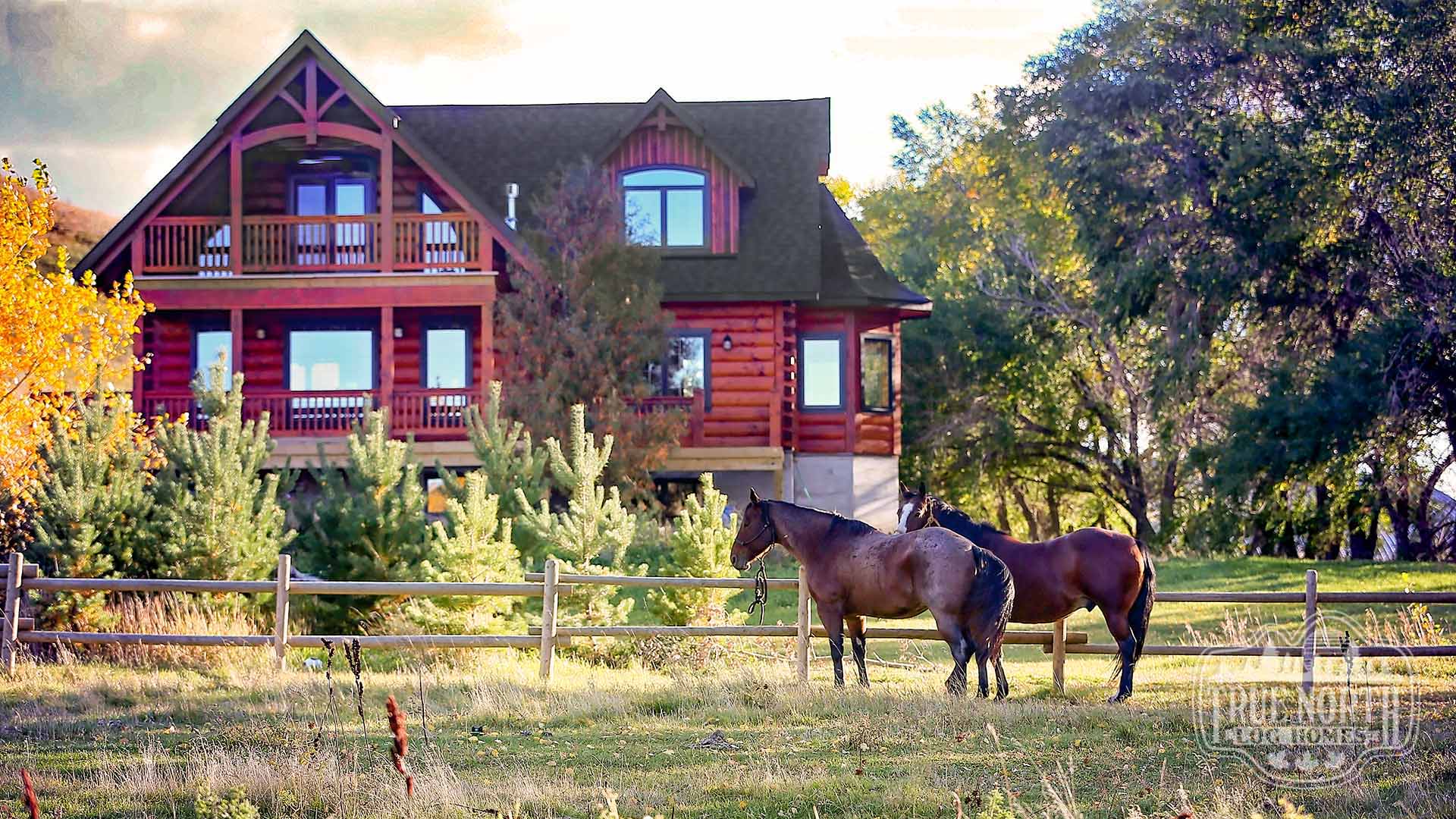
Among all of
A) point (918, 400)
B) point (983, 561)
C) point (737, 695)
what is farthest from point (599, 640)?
point (918, 400)

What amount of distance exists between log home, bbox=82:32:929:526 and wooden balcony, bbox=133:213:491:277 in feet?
0.16

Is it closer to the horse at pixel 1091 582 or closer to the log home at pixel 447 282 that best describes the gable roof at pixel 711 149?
the log home at pixel 447 282

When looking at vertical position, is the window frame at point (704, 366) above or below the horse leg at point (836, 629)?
above

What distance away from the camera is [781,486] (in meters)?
25.4

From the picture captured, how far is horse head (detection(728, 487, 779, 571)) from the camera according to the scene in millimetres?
13148

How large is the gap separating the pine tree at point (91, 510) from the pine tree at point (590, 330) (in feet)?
23.9

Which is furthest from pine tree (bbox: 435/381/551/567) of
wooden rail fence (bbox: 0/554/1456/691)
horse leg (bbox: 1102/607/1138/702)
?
horse leg (bbox: 1102/607/1138/702)

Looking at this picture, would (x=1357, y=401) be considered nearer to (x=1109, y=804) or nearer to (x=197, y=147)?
(x=1109, y=804)

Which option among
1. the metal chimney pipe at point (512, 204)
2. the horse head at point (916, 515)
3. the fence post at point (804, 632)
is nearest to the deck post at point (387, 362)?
the metal chimney pipe at point (512, 204)

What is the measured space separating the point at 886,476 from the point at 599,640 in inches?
521

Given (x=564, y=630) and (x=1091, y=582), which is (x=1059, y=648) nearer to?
(x=1091, y=582)

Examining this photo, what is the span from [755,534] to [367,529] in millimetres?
4994

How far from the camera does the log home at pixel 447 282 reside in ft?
79.0

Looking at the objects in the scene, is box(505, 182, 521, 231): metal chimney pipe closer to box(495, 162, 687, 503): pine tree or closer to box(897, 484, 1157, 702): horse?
box(495, 162, 687, 503): pine tree
